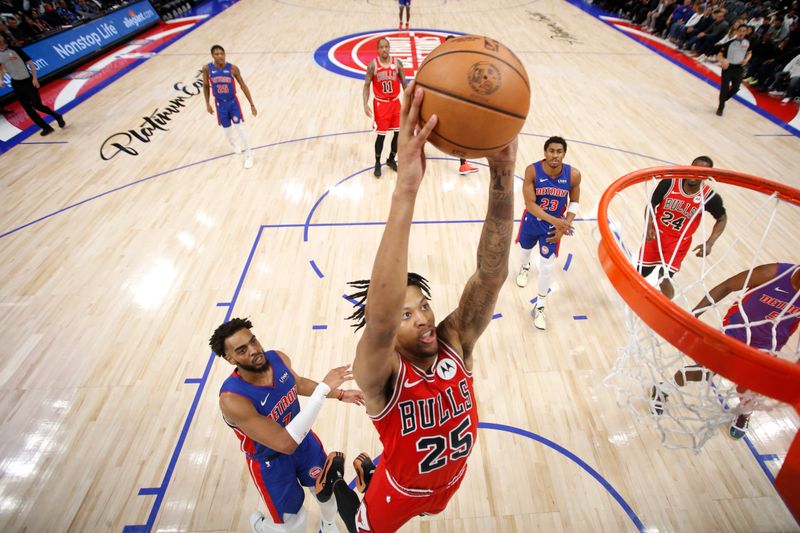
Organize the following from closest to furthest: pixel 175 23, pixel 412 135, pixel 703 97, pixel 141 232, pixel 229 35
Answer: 1. pixel 412 135
2. pixel 141 232
3. pixel 703 97
4. pixel 229 35
5. pixel 175 23

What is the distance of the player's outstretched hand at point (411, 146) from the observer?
1.16m

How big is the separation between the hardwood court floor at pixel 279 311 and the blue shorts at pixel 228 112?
76 centimetres

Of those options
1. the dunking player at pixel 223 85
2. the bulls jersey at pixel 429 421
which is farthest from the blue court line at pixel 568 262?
the dunking player at pixel 223 85

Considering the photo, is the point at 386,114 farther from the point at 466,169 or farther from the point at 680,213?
the point at 680,213

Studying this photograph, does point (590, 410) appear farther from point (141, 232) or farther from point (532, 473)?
point (141, 232)

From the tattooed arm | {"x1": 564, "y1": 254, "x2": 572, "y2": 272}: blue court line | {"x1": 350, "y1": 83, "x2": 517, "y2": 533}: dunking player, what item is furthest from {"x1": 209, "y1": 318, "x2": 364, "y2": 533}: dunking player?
{"x1": 564, "y1": 254, "x2": 572, "y2": 272}: blue court line

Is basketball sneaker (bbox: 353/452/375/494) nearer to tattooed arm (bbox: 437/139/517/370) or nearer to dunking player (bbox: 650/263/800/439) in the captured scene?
tattooed arm (bbox: 437/139/517/370)

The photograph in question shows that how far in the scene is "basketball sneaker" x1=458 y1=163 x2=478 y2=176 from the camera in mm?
6613

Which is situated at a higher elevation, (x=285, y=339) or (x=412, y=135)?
(x=412, y=135)

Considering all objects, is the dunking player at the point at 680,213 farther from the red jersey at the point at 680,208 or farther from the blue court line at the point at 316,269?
the blue court line at the point at 316,269

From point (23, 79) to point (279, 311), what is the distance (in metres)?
7.34

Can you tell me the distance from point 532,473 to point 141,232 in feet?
17.8

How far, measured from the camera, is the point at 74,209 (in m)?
5.95

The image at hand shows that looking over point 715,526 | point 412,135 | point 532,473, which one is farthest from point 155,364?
point 715,526
